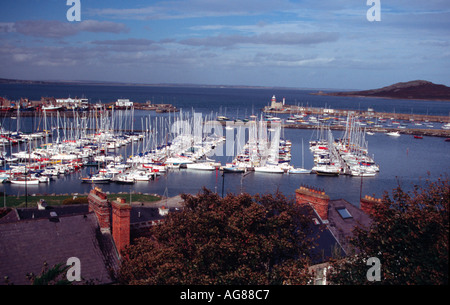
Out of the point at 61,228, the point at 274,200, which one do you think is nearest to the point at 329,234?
the point at 274,200

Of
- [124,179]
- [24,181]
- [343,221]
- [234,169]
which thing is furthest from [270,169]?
[343,221]

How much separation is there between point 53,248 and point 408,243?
24.6ft

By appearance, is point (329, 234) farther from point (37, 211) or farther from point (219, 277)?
point (37, 211)

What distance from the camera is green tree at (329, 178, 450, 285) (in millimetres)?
6562

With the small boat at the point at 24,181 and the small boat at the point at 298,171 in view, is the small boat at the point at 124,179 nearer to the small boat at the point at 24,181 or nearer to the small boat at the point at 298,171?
the small boat at the point at 24,181

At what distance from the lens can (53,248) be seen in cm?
967

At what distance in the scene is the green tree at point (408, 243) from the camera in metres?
6.56

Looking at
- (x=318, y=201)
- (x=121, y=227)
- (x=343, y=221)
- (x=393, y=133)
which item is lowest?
(x=393, y=133)

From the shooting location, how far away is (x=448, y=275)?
247 inches

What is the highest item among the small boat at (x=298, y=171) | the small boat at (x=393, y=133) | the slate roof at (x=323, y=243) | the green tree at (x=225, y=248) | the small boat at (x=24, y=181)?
the green tree at (x=225, y=248)

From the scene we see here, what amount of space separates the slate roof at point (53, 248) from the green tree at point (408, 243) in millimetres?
5317

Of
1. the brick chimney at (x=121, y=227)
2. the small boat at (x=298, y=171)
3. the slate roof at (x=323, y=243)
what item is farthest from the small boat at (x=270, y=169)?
the brick chimney at (x=121, y=227)

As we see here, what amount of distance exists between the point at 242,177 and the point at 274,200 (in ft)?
102

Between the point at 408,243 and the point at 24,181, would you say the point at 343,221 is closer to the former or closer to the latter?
the point at 408,243
